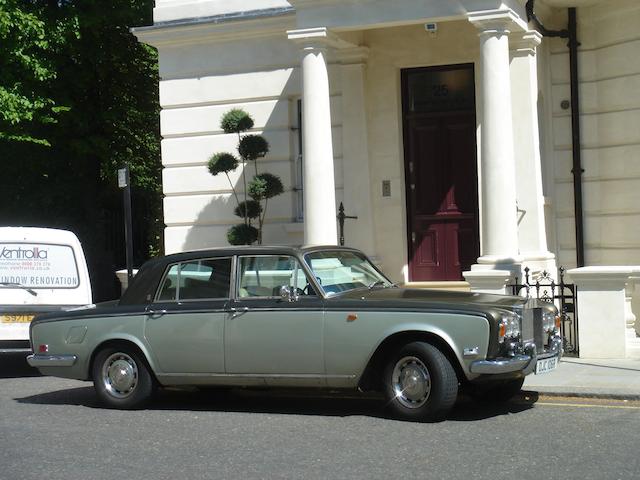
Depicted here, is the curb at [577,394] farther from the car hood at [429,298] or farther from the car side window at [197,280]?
the car side window at [197,280]

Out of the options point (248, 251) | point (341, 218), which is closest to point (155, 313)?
point (248, 251)

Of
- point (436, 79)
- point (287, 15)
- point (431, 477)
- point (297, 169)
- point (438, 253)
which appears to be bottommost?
point (431, 477)

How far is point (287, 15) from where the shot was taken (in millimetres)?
17938

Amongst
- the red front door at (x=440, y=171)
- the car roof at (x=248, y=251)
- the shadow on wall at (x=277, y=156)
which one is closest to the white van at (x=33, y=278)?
the car roof at (x=248, y=251)

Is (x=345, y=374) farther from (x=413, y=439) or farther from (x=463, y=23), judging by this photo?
(x=463, y=23)

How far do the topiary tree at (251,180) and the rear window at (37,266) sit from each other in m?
3.57

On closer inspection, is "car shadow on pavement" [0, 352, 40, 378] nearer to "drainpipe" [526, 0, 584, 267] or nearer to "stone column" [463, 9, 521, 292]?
"stone column" [463, 9, 521, 292]

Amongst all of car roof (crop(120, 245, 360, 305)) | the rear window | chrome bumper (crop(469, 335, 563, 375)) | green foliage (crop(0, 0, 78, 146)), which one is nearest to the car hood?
chrome bumper (crop(469, 335, 563, 375))

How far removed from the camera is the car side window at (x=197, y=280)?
10.7m

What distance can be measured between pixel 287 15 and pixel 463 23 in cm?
290

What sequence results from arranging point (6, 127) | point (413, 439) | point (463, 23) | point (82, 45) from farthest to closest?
point (82, 45) < point (6, 127) < point (463, 23) < point (413, 439)

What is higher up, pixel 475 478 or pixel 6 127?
pixel 6 127

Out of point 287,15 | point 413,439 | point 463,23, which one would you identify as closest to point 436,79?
point 463,23

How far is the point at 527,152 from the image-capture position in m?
16.5
